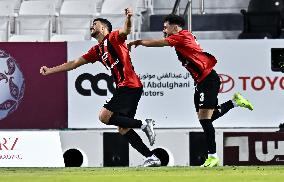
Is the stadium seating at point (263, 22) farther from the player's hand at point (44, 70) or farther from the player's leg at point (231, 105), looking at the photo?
the player's hand at point (44, 70)

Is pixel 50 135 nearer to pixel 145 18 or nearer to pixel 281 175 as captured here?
pixel 281 175

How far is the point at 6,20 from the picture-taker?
781 inches

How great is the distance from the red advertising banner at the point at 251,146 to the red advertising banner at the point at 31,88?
229cm

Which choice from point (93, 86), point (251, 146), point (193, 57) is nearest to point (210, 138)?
point (193, 57)

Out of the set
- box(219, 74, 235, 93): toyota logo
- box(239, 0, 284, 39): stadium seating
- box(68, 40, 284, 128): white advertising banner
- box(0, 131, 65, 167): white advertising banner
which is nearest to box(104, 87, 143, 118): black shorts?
box(0, 131, 65, 167): white advertising banner

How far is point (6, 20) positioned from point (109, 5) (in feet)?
6.94

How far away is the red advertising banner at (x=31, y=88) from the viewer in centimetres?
1339

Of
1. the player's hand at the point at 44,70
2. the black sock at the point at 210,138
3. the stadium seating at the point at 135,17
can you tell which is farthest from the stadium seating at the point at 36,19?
the black sock at the point at 210,138

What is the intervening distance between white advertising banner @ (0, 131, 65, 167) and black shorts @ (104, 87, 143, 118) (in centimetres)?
145

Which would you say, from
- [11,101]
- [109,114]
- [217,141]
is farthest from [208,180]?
[11,101]

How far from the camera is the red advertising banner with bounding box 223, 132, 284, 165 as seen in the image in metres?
12.9

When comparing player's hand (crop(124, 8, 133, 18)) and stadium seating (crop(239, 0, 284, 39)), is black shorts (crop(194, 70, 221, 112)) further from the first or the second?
stadium seating (crop(239, 0, 284, 39))

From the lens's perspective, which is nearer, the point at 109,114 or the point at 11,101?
the point at 109,114

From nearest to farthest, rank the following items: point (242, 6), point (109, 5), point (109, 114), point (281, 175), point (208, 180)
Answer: point (208, 180), point (281, 175), point (109, 114), point (242, 6), point (109, 5)
